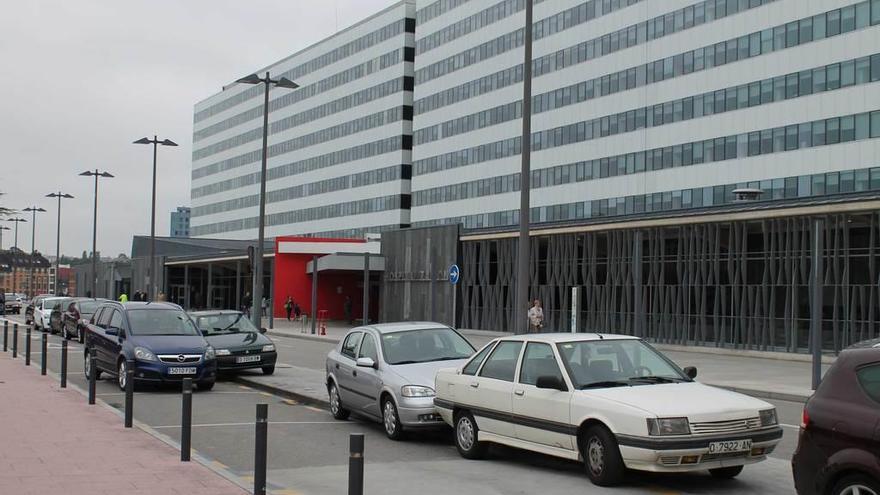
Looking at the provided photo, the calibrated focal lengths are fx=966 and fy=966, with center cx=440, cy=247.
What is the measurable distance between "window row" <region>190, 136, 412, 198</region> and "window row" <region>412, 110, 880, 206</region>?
41.3 feet

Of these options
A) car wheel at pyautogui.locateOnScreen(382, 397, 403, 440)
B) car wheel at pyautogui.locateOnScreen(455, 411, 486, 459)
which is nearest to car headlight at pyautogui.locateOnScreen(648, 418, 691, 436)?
car wheel at pyautogui.locateOnScreen(455, 411, 486, 459)

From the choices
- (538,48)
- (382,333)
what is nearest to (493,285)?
(538,48)

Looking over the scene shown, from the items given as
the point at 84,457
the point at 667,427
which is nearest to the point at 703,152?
the point at 667,427

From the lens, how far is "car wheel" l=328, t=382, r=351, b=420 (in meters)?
14.2

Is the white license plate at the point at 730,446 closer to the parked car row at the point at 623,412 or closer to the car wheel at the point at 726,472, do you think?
the parked car row at the point at 623,412

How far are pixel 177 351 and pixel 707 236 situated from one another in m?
23.0

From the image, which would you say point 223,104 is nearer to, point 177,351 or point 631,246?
point 631,246

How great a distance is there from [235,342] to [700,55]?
40506 millimetres

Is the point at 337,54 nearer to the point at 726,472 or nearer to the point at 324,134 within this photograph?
the point at 324,134

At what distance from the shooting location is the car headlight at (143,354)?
17484 millimetres

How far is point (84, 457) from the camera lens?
10.1 metres

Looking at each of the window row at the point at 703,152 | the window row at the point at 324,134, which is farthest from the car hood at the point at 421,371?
the window row at the point at 324,134

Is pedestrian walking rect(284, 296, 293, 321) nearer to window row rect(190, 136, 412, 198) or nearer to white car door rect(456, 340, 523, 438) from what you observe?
window row rect(190, 136, 412, 198)

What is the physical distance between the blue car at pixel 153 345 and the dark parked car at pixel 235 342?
1.52 metres
